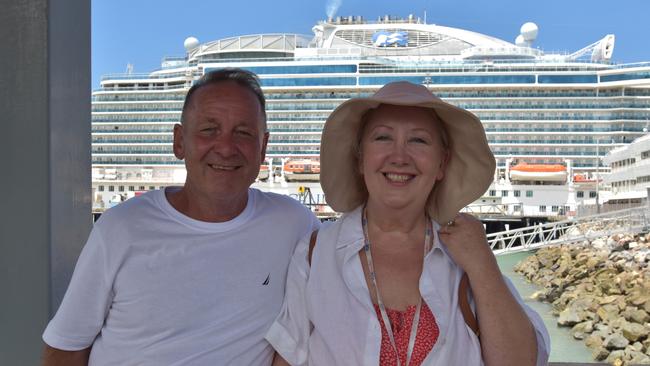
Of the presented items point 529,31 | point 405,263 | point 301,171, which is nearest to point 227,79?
point 405,263

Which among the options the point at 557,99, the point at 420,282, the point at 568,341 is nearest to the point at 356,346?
the point at 420,282

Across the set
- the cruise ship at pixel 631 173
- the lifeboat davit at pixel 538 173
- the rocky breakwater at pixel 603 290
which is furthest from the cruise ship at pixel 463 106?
the rocky breakwater at pixel 603 290

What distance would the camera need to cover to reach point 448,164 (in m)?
1.36

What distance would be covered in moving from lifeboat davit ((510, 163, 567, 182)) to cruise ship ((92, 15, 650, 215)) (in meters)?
0.07

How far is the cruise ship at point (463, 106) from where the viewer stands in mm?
32812

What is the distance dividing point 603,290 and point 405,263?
13.1 meters

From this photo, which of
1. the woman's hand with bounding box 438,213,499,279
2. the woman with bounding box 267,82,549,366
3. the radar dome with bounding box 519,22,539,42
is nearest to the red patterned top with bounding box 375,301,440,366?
the woman with bounding box 267,82,549,366

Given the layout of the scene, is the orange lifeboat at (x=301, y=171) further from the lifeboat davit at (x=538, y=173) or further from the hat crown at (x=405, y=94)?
the hat crown at (x=405, y=94)

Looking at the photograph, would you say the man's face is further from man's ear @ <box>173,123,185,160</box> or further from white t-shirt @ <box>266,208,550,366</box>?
white t-shirt @ <box>266,208,550,366</box>

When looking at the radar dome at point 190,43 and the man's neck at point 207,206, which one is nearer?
the man's neck at point 207,206

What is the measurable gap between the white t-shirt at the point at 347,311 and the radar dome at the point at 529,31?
42.2 meters

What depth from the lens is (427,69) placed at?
37406 mm

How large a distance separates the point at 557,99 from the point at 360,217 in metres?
36.3

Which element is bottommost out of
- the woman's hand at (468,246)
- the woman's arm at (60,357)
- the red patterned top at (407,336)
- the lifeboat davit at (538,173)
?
the lifeboat davit at (538,173)
